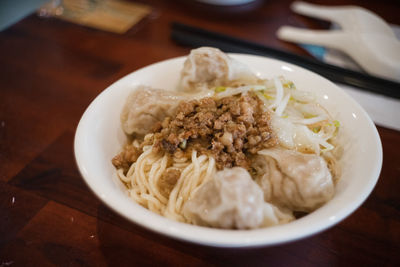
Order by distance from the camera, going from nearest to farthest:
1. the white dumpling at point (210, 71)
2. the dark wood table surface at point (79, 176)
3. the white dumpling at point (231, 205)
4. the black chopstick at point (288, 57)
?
the white dumpling at point (231, 205) → the dark wood table surface at point (79, 176) → the white dumpling at point (210, 71) → the black chopstick at point (288, 57)

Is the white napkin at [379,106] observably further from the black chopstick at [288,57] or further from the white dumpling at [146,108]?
the white dumpling at [146,108]

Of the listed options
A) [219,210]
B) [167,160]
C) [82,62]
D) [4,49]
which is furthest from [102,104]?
[4,49]

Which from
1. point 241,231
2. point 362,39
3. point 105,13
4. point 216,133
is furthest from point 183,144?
point 105,13

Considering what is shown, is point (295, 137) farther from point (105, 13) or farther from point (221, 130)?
point (105, 13)

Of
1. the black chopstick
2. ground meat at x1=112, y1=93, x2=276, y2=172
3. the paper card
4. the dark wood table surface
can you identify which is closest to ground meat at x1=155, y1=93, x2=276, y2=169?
ground meat at x1=112, y1=93, x2=276, y2=172

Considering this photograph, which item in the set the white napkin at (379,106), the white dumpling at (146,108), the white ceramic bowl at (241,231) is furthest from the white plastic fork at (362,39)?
A: the white dumpling at (146,108)

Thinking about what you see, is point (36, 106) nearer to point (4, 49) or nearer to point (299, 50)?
point (4, 49)
